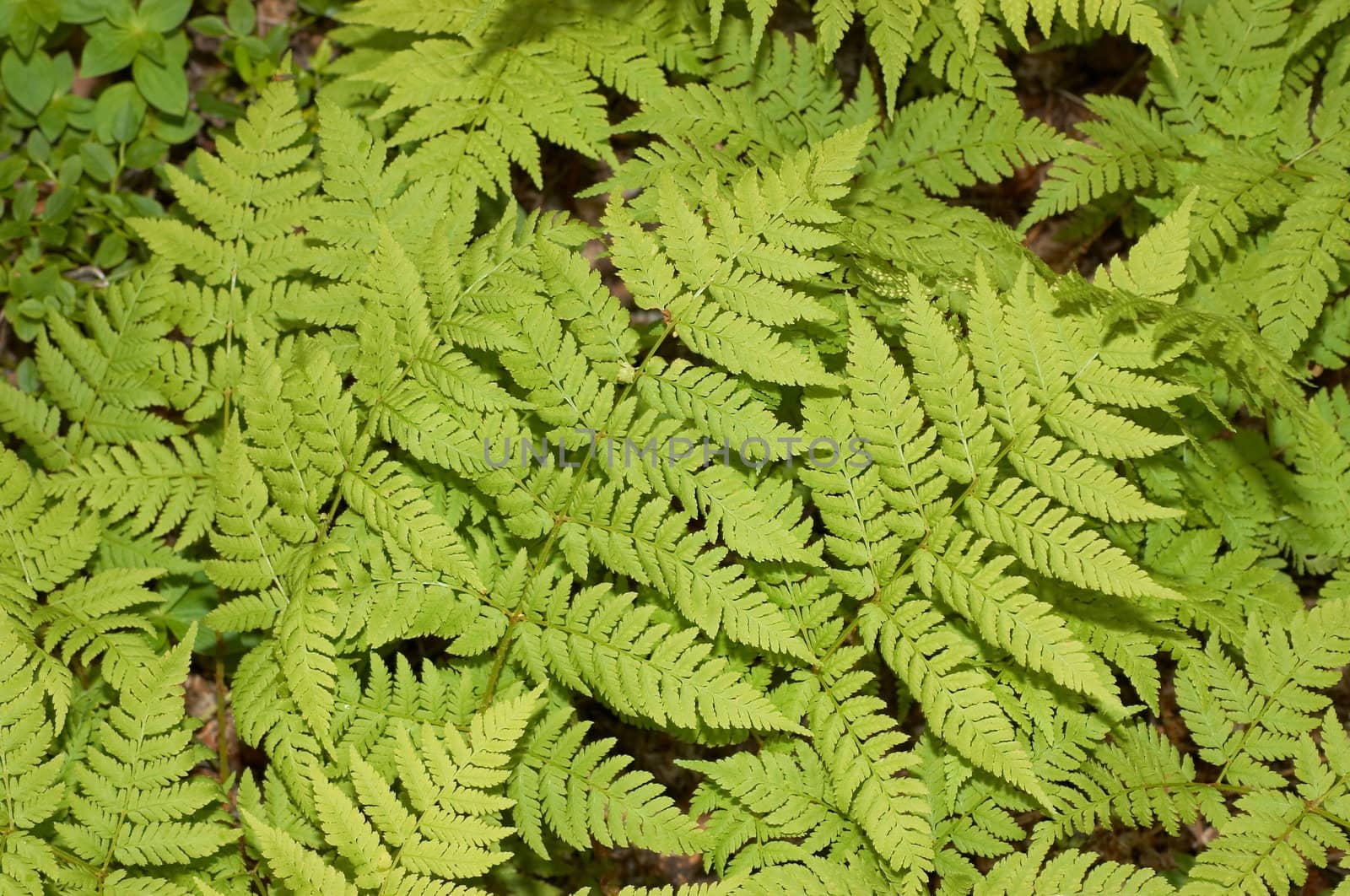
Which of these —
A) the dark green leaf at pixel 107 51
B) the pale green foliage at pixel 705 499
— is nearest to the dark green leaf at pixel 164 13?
the dark green leaf at pixel 107 51

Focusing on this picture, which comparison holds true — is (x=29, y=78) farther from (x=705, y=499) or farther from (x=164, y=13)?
(x=705, y=499)

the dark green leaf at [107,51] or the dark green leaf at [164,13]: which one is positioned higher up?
the dark green leaf at [164,13]

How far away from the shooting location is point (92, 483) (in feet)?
12.6

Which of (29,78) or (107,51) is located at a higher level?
(107,51)

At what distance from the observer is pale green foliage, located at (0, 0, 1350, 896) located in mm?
3070

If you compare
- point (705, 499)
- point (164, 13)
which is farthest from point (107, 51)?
point (705, 499)

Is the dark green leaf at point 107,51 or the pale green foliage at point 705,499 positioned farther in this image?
the dark green leaf at point 107,51

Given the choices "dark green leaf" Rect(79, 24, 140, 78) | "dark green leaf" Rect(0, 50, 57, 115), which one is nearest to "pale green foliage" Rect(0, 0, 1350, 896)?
"dark green leaf" Rect(79, 24, 140, 78)

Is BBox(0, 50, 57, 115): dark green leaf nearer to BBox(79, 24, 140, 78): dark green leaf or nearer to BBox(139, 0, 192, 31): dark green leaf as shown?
BBox(79, 24, 140, 78): dark green leaf

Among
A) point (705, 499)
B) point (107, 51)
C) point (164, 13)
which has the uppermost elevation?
point (164, 13)

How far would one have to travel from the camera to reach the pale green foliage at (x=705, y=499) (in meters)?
3.07

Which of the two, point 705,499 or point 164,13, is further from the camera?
point 164,13

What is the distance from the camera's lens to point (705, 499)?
3.10 m

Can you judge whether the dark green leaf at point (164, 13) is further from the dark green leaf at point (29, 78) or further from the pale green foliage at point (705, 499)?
the pale green foliage at point (705, 499)
